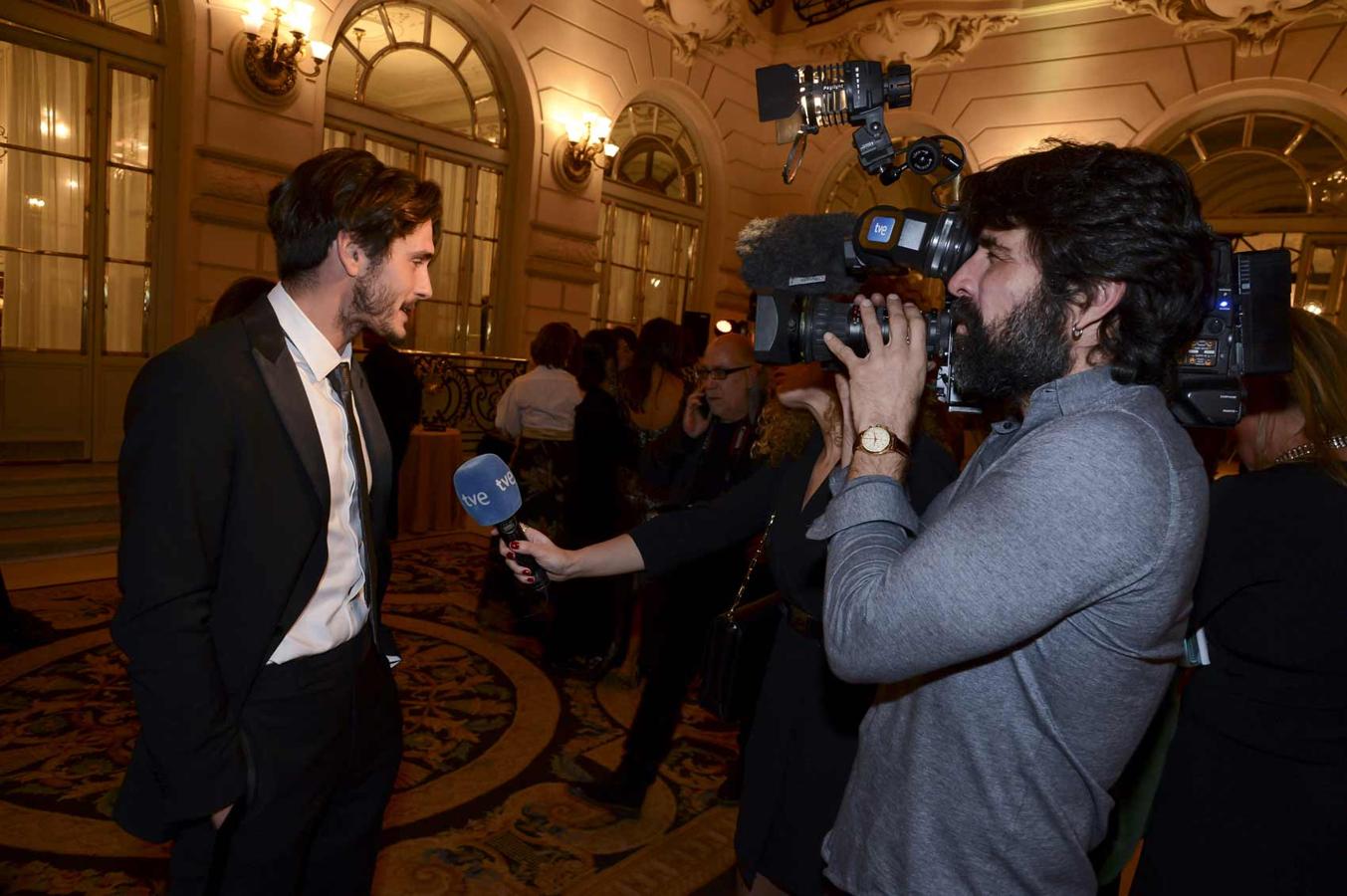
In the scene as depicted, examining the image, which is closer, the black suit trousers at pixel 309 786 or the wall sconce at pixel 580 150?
the black suit trousers at pixel 309 786

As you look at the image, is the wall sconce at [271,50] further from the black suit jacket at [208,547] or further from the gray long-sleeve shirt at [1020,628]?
the gray long-sleeve shirt at [1020,628]

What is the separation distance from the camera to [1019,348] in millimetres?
1026

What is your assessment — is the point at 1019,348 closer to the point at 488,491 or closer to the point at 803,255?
the point at 803,255

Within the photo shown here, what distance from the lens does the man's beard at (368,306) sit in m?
1.70

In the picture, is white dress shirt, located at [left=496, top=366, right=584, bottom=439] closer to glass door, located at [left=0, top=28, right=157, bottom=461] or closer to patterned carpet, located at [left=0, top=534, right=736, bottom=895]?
patterned carpet, located at [left=0, top=534, right=736, bottom=895]

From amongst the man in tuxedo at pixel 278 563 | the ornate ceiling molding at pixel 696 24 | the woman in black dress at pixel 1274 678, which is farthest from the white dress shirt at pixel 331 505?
A: the ornate ceiling molding at pixel 696 24

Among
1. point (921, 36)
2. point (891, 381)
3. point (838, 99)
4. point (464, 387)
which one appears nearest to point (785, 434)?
point (838, 99)

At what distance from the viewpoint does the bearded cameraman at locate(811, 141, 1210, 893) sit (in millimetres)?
883

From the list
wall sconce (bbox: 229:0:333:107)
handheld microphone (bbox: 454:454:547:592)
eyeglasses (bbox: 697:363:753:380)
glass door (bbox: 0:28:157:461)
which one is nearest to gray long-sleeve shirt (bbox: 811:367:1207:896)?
handheld microphone (bbox: 454:454:547:592)

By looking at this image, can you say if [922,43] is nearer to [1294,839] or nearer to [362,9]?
Result: [362,9]

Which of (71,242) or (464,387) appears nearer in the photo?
(71,242)

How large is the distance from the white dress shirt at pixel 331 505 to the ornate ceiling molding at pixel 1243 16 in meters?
10.7

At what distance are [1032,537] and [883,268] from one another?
0.53 meters

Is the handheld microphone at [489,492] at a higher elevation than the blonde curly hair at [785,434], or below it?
below
